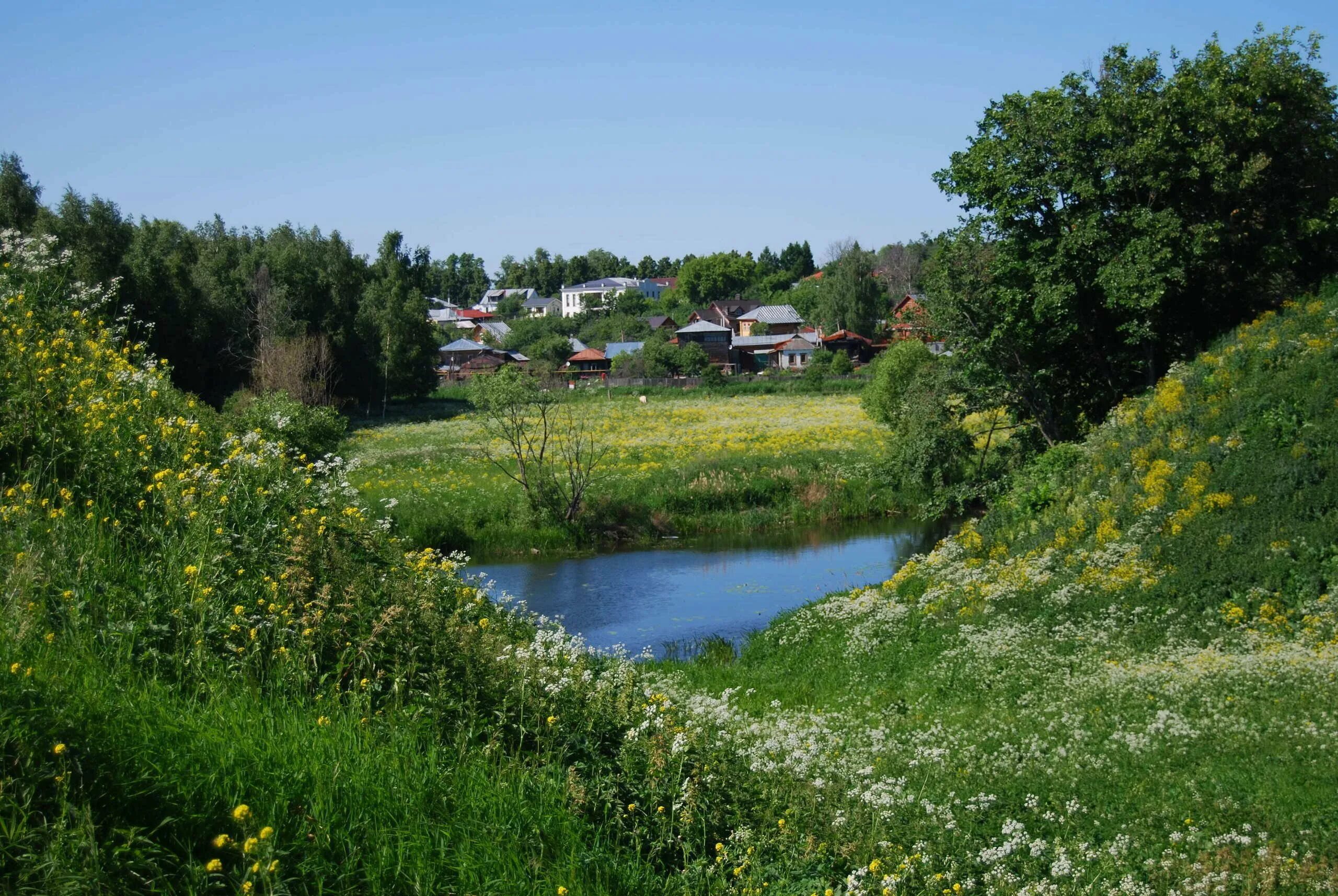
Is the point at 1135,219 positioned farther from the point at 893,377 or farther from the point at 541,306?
the point at 541,306

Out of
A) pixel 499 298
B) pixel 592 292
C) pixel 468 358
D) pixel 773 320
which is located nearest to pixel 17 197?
pixel 468 358

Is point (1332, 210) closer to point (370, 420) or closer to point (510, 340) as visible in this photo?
point (370, 420)

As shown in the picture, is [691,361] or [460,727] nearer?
[460,727]

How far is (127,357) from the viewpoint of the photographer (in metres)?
12.3

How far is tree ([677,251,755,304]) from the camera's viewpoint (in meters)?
165

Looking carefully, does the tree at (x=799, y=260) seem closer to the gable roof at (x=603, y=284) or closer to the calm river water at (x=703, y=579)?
the gable roof at (x=603, y=284)

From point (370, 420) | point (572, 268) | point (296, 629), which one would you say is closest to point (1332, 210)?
point (296, 629)

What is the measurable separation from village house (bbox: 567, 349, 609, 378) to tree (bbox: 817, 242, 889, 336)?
23.1 meters

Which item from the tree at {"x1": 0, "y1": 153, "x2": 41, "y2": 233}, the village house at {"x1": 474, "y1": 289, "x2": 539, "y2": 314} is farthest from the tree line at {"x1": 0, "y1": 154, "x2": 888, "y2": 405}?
the village house at {"x1": 474, "y1": 289, "x2": 539, "y2": 314}

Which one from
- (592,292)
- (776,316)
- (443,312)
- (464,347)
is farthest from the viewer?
(443,312)

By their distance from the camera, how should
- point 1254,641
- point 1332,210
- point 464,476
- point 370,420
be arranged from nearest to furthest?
1. point 1254,641
2. point 1332,210
3. point 464,476
4. point 370,420

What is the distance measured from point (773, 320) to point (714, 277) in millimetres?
42589

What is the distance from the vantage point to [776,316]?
124m

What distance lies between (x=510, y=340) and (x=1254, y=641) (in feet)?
369
